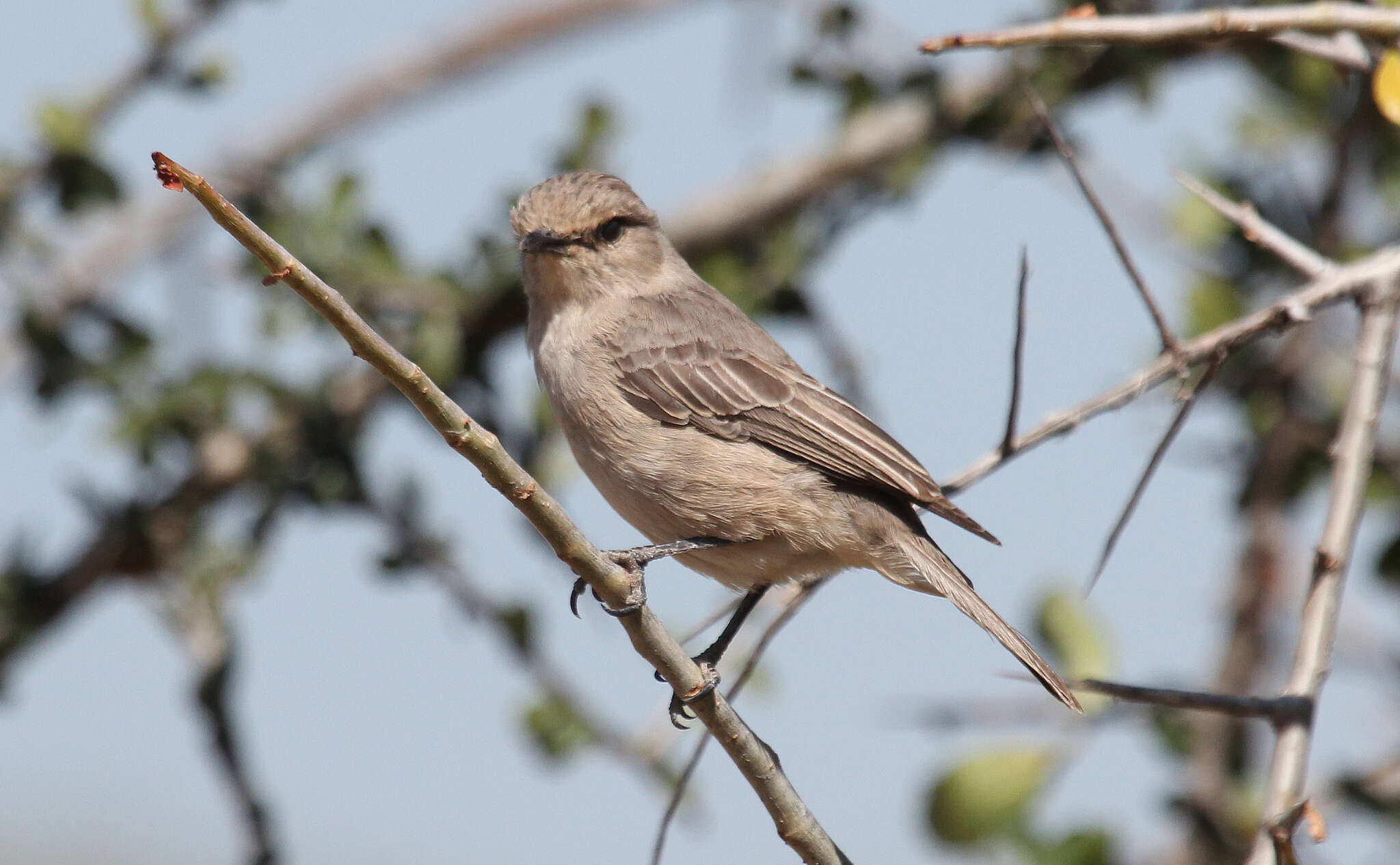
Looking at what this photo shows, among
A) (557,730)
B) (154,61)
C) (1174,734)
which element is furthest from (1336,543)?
(154,61)

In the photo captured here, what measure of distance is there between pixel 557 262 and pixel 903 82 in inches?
56.1

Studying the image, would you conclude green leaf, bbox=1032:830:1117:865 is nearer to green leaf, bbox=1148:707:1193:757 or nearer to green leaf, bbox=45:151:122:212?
green leaf, bbox=1148:707:1193:757

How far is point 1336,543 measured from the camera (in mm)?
3082

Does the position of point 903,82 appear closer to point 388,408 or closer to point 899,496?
point 899,496

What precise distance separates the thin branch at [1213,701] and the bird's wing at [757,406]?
53.5 inches

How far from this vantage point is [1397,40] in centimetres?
310

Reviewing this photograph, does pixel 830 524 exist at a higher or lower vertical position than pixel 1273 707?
higher

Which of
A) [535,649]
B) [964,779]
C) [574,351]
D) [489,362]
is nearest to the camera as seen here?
[964,779]

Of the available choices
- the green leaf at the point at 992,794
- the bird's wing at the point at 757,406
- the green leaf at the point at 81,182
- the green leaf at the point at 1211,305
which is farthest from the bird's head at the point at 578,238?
the green leaf at the point at 992,794

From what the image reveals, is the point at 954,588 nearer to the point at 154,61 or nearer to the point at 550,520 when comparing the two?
the point at 550,520

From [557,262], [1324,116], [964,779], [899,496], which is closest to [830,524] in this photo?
[899,496]

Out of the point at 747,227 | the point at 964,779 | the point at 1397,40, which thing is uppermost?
the point at 747,227

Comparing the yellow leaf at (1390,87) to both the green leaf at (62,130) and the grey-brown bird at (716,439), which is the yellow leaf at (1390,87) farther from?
the green leaf at (62,130)

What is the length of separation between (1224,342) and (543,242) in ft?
7.34
